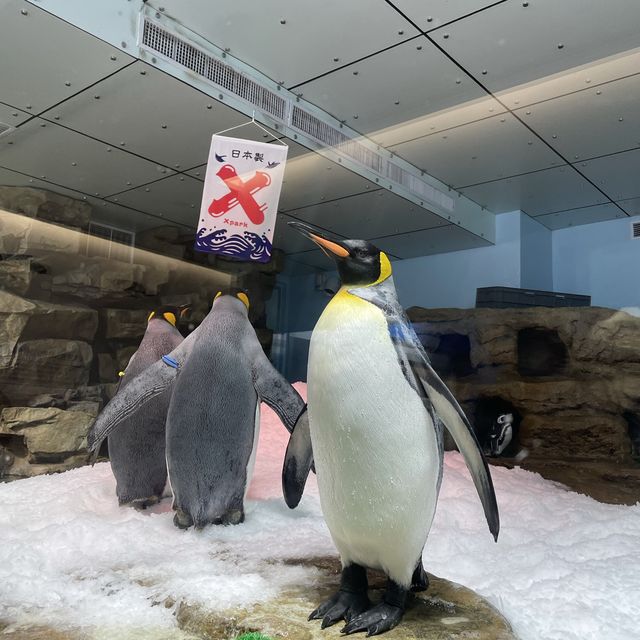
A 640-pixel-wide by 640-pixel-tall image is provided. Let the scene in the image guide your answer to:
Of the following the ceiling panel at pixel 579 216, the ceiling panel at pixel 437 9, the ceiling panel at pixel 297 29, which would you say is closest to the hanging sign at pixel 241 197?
the ceiling panel at pixel 297 29

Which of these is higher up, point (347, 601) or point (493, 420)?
point (493, 420)

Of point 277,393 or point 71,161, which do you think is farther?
point 71,161

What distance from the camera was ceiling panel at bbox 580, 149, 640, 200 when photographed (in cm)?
216

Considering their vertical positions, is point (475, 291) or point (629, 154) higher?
point (629, 154)

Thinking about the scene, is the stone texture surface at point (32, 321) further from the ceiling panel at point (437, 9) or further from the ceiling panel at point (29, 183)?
the ceiling panel at point (437, 9)

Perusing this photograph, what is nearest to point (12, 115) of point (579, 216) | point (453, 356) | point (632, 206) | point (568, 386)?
point (453, 356)

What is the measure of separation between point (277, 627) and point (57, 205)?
5.84ft

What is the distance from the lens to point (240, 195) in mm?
1729

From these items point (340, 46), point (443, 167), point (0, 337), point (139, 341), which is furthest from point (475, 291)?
point (0, 337)

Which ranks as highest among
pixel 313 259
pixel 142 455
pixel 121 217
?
pixel 121 217

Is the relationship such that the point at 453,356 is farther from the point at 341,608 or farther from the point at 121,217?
the point at 121,217

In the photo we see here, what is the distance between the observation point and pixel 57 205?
2188 millimetres

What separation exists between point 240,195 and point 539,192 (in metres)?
1.25

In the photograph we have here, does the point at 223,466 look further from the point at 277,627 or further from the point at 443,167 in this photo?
the point at 443,167
